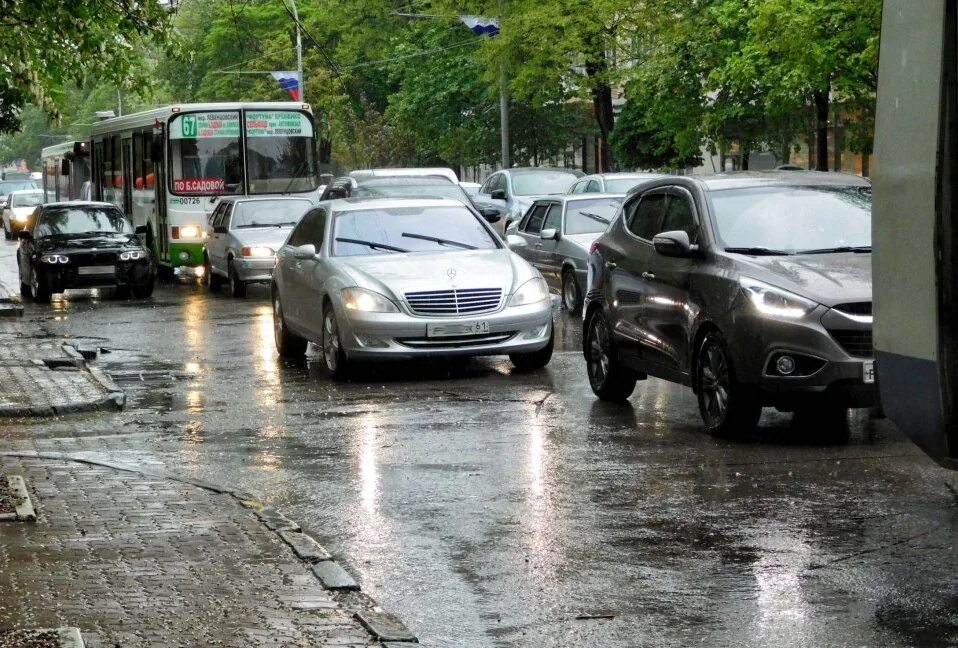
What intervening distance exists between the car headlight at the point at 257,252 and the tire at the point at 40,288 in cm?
321

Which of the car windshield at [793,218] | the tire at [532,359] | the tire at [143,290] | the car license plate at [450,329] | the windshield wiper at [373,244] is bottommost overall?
the tire at [143,290]

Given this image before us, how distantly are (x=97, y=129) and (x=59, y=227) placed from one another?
1165 centimetres

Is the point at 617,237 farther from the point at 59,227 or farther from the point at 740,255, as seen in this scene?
the point at 59,227

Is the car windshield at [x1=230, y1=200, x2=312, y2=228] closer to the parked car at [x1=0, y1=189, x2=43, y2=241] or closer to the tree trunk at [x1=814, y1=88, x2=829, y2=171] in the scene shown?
the tree trunk at [x1=814, y1=88, x2=829, y2=171]

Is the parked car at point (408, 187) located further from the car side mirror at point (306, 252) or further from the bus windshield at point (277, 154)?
the car side mirror at point (306, 252)

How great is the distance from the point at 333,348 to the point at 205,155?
665 inches

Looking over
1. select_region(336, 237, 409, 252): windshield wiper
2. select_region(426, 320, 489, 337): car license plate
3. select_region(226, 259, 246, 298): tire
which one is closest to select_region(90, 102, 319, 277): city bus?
select_region(226, 259, 246, 298): tire

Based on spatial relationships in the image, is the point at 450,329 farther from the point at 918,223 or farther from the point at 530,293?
the point at 918,223

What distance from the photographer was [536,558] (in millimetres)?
7777

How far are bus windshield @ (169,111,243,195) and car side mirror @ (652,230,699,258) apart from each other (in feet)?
67.6

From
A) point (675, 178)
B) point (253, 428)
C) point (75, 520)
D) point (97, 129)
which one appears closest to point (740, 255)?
point (675, 178)

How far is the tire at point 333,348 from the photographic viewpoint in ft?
50.4

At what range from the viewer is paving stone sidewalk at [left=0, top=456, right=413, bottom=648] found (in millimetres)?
6289

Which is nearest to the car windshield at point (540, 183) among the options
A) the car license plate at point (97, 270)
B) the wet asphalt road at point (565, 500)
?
the car license plate at point (97, 270)
